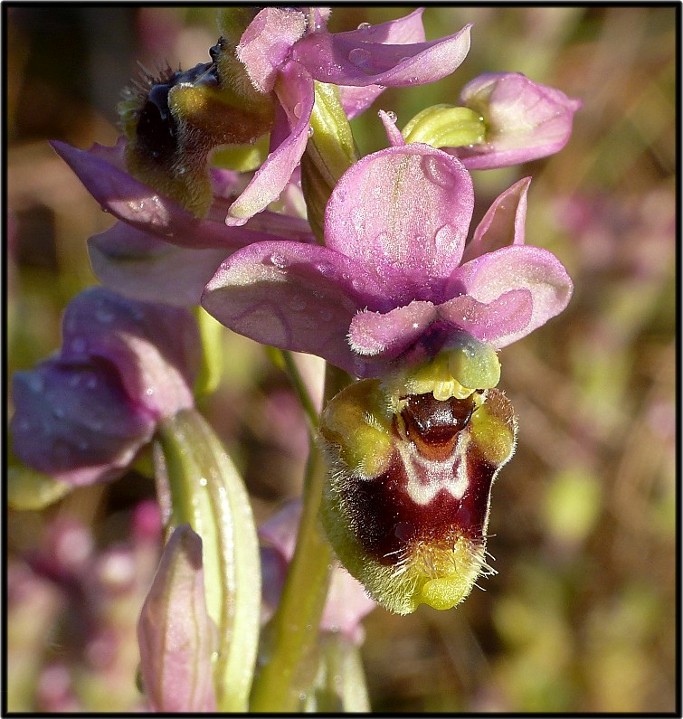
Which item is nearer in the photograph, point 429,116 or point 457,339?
point 457,339

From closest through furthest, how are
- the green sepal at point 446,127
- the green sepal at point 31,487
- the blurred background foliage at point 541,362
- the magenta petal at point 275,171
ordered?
the magenta petal at point 275,171 → the green sepal at point 446,127 → the green sepal at point 31,487 → the blurred background foliage at point 541,362

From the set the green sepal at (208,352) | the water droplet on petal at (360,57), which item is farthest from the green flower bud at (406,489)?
the green sepal at (208,352)

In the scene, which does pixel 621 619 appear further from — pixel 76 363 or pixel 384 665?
pixel 76 363

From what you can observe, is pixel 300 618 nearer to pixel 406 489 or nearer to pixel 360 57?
pixel 406 489

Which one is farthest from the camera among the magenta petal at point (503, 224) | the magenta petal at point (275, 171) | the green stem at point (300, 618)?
the green stem at point (300, 618)

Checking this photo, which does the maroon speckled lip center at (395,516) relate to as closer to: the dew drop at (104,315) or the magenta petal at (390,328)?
the magenta petal at (390,328)

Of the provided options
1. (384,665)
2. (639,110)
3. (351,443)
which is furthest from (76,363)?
(639,110)

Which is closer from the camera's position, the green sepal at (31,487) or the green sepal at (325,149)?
the green sepal at (325,149)
